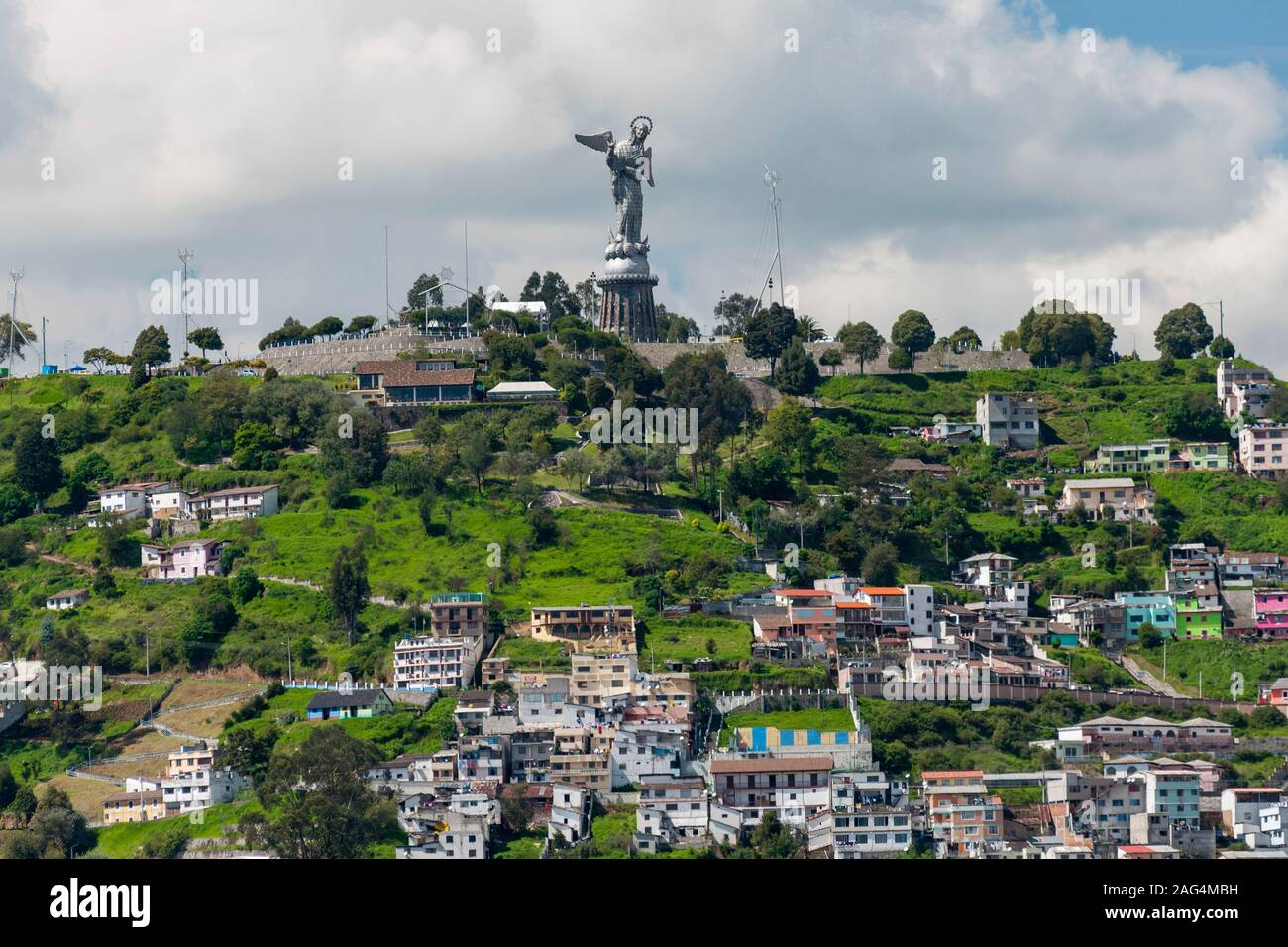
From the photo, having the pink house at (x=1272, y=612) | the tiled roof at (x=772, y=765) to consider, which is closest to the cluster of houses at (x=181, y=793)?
the tiled roof at (x=772, y=765)

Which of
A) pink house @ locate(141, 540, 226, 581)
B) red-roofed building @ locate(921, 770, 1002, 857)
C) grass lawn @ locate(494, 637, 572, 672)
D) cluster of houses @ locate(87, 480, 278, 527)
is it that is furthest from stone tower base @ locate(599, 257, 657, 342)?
red-roofed building @ locate(921, 770, 1002, 857)

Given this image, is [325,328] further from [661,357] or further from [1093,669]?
[1093,669]

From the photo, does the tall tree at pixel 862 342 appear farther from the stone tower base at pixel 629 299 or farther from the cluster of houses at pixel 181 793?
the cluster of houses at pixel 181 793

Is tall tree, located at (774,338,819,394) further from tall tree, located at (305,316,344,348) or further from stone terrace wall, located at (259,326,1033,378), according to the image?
tall tree, located at (305,316,344,348)

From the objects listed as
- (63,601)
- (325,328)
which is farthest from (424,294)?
(63,601)
